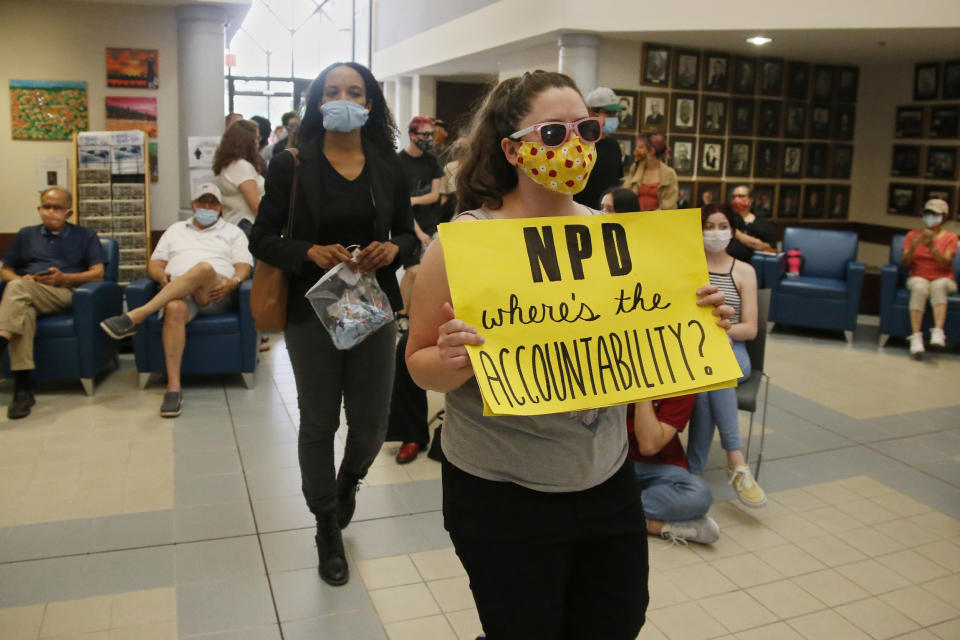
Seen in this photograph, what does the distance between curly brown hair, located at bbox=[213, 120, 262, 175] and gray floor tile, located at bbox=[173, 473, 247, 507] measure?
2923 millimetres

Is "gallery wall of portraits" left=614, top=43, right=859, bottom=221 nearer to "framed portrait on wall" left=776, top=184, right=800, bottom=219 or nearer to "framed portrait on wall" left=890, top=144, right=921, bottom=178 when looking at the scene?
"framed portrait on wall" left=776, top=184, right=800, bottom=219

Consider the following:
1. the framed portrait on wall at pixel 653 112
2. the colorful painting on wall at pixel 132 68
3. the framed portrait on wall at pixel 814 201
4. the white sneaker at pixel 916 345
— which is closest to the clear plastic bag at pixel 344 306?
the white sneaker at pixel 916 345

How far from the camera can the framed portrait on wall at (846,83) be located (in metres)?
10.4

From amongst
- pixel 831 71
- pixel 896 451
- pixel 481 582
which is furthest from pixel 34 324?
pixel 831 71

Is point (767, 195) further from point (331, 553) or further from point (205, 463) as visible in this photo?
point (331, 553)

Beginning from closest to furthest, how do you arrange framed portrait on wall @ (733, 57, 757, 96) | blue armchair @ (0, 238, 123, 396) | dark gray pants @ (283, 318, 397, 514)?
dark gray pants @ (283, 318, 397, 514)
blue armchair @ (0, 238, 123, 396)
framed portrait on wall @ (733, 57, 757, 96)

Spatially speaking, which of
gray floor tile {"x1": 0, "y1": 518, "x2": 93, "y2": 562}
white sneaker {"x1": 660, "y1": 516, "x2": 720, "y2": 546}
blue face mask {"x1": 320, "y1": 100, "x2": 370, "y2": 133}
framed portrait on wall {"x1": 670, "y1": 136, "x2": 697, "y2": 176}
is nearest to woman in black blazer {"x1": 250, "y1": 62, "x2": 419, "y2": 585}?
blue face mask {"x1": 320, "y1": 100, "x2": 370, "y2": 133}

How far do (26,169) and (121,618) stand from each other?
297 inches

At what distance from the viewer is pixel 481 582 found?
5.29 feet

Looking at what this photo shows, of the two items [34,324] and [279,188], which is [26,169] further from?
[279,188]

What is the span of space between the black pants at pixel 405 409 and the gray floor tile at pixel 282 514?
0.70m

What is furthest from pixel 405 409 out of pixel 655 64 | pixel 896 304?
pixel 655 64

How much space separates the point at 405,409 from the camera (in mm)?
4258

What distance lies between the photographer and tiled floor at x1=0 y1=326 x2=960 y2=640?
2832 mm
